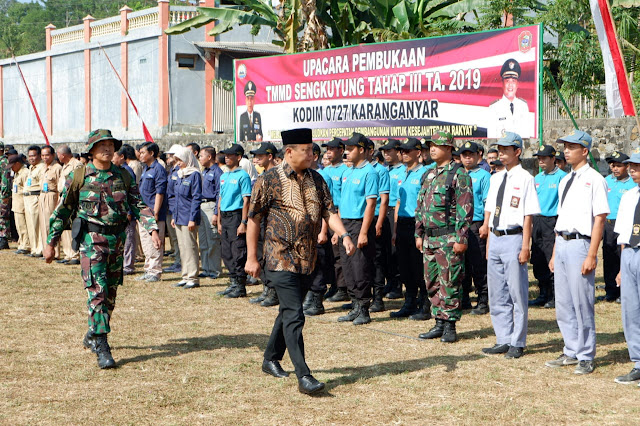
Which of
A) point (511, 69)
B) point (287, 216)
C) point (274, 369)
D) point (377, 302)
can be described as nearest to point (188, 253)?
point (377, 302)

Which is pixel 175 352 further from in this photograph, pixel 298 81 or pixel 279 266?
pixel 298 81

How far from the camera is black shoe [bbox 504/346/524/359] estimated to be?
7.54 meters

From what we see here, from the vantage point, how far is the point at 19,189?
53.1ft

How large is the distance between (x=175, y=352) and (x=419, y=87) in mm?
7401

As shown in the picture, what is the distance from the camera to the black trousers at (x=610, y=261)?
11.0m

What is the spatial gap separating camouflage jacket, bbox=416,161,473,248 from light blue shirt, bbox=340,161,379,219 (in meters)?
1.21

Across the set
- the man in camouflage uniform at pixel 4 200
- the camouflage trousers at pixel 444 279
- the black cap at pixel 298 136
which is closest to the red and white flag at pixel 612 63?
the camouflage trousers at pixel 444 279

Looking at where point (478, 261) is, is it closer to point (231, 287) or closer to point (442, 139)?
point (442, 139)

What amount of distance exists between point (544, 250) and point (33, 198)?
32.5 ft

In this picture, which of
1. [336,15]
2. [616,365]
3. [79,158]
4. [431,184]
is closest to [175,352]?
[431,184]

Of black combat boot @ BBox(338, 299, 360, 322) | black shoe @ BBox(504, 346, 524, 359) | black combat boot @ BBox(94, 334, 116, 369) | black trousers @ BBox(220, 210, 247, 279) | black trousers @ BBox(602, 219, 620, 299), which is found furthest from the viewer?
black trousers @ BBox(220, 210, 247, 279)

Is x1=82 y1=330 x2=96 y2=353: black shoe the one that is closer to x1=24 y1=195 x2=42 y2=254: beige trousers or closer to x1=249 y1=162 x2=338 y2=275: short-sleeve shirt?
x1=249 y1=162 x2=338 y2=275: short-sleeve shirt

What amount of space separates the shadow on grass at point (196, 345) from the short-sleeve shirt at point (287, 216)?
181cm

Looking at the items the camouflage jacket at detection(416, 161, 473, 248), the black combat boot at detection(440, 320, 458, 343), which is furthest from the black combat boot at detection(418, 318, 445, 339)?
the camouflage jacket at detection(416, 161, 473, 248)
